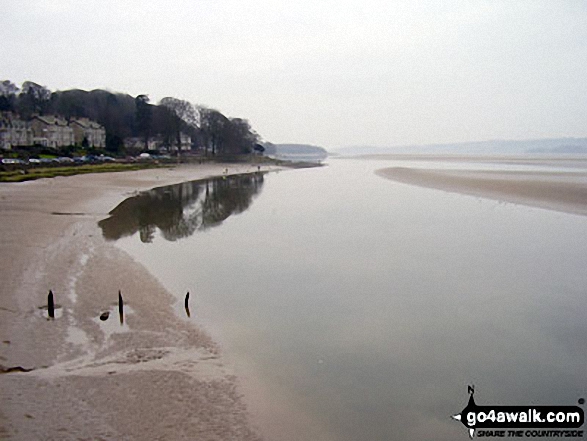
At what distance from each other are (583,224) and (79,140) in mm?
81277

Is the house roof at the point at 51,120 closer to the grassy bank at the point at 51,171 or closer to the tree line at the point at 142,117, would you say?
the tree line at the point at 142,117

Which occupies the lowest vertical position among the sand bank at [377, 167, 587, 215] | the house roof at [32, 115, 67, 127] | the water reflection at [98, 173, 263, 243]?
the water reflection at [98, 173, 263, 243]

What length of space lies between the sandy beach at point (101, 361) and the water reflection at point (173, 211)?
18.2ft

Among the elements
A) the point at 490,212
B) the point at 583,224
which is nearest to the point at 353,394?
the point at 583,224

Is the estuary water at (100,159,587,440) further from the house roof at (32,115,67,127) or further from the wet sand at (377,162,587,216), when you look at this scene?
the house roof at (32,115,67,127)

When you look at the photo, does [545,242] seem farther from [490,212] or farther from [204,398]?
[204,398]

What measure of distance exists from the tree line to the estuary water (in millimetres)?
66598

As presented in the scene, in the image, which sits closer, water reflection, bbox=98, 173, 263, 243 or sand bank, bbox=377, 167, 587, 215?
water reflection, bbox=98, 173, 263, 243

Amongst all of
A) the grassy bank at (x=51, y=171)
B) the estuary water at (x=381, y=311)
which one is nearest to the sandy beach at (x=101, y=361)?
the estuary water at (x=381, y=311)

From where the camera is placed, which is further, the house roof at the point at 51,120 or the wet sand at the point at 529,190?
the house roof at the point at 51,120

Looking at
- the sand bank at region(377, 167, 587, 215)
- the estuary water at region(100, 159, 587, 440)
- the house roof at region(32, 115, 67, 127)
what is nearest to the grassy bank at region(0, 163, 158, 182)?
the estuary water at region(100, 159, 587, 440)

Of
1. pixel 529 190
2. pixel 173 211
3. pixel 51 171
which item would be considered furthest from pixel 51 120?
pixel 529 190

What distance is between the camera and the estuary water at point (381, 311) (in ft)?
24.9

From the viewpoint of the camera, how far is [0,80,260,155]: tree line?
8794cm
